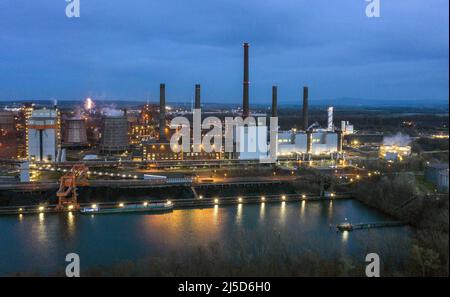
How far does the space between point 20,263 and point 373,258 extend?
305 centimetres

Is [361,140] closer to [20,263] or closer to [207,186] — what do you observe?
[207,186]

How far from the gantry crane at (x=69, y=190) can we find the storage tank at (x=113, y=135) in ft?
13.7

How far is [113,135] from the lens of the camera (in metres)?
11.7

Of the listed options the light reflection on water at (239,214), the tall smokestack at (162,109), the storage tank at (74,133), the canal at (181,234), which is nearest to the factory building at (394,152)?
the canal at (181,234)

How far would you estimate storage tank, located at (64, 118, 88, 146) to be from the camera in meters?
12.7

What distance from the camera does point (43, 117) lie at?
34.3 ft

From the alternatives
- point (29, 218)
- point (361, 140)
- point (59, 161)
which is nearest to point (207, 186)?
point (29, 218)

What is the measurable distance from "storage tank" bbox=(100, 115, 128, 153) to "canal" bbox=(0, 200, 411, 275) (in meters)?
5.44

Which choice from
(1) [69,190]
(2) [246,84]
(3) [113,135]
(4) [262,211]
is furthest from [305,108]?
(1) [69,190]

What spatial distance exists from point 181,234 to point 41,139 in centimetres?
618

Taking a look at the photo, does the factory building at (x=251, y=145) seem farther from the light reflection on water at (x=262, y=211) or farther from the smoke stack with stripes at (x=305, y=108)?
the light reflection on water at (x=262, y=211)

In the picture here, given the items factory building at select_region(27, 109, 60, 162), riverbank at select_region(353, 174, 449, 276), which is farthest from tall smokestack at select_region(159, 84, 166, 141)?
riverbank at select_region(353, 174, 449, 276)

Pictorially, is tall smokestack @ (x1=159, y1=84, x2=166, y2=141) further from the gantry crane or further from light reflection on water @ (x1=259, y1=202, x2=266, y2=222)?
light reflection on water @ (x1=259, y1=202, x2=266, y2=222)

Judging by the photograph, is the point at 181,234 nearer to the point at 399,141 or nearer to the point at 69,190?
the point at 69,190
